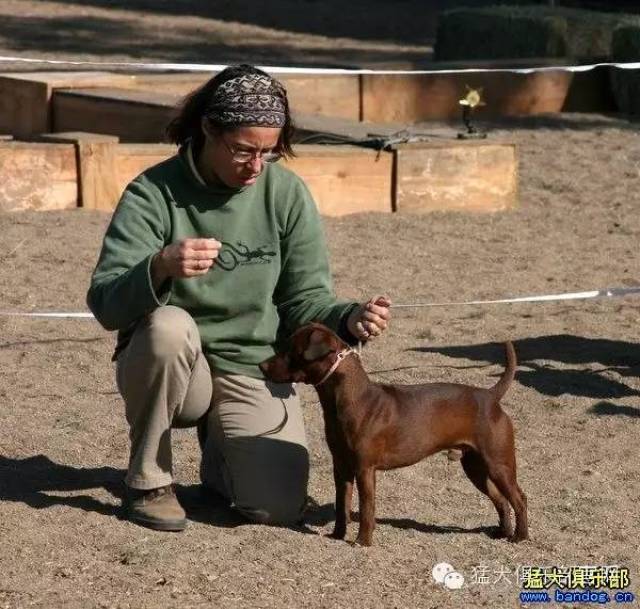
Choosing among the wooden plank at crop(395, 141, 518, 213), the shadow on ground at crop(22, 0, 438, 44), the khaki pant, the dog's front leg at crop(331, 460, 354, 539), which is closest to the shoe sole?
the khaki pant

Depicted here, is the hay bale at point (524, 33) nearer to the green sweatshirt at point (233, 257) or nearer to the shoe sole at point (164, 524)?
the green sweatshirt at point (233, 257)

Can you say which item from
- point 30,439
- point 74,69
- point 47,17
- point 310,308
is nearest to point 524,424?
point 310,308

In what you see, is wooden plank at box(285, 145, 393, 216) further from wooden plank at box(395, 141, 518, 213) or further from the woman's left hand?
the woman's left hand

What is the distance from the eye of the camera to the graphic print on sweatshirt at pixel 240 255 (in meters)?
4.77

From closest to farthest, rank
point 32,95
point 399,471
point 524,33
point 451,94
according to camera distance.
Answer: point 399,471 < point 32,95 < point 451,94 < point 524,33

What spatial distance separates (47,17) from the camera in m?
20.1

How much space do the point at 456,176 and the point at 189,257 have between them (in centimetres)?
593

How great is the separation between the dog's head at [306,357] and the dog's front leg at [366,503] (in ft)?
1.04

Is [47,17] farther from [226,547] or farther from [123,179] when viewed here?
[226,547]

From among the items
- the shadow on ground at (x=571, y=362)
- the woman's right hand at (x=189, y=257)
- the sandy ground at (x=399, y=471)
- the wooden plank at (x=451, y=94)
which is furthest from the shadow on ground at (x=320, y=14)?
the woman's right hand at (x=189, y=257)

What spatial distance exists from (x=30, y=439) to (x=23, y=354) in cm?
123

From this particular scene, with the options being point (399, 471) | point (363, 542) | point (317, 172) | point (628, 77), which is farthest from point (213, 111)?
point (628, 77)

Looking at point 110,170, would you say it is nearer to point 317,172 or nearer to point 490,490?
point 317,172

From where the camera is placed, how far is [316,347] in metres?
4.45
